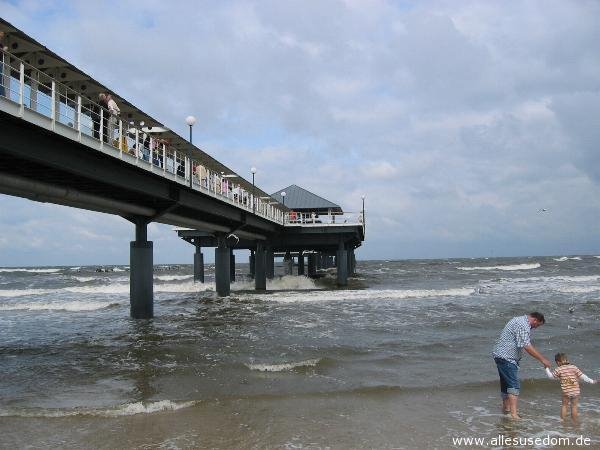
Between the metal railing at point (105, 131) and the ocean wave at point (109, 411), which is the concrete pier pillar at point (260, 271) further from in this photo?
the ocean wave at point (109, 411)

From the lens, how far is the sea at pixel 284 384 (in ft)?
22.0

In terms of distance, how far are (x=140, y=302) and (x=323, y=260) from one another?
7350 cm

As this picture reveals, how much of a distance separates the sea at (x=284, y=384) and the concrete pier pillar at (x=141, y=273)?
0.88 m

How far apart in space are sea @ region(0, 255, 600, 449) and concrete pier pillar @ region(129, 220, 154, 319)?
0.88 m

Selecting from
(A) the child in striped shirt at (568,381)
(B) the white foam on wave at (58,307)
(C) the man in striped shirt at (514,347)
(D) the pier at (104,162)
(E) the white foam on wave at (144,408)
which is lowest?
(B) the white foam on wave at (58,307)

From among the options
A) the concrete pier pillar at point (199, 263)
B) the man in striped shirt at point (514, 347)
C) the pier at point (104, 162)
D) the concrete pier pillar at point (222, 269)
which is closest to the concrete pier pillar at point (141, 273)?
the pier at point (104, 162)

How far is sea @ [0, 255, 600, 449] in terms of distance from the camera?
6.70 metres

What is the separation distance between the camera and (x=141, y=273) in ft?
66.6

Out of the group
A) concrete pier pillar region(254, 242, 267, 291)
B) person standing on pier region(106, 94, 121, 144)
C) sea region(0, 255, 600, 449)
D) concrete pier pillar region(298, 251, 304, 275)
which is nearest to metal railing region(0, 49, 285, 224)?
person standing on pier region(106, 94, 121, 144)

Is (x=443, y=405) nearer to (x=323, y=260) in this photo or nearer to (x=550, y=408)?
(x=550, y=408)

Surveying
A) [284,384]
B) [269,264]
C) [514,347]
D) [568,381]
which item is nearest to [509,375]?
[514,347]

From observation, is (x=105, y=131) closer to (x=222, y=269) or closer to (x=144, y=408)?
(x=144, y=408)

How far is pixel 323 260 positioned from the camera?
3666 inches

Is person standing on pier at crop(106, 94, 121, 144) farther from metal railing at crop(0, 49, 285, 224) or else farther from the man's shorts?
the man's shorts
